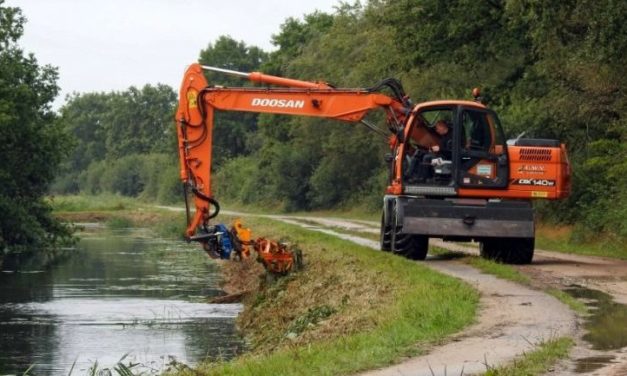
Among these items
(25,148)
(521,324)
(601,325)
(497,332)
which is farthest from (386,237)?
(25,148)

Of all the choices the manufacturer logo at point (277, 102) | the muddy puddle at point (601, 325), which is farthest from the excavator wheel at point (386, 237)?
the muddy puddle at point (601, 325)

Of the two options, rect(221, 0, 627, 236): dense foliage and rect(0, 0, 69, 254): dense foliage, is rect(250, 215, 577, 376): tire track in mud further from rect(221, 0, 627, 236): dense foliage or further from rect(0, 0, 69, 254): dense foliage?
rect(0, 0, 69, 254): dense foliage

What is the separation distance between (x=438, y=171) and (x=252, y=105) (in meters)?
4.48

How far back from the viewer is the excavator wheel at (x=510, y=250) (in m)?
24.3

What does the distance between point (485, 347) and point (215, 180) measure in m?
81.3

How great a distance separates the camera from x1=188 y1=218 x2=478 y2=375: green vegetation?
13070 mm

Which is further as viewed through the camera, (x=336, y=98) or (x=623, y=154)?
(x=623, y=154)

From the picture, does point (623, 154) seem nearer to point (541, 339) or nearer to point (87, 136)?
point (541, 339)

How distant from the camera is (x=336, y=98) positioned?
25812mm


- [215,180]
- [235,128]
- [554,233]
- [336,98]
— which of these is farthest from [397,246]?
[235,128]

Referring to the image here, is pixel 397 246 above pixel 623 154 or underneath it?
underneath

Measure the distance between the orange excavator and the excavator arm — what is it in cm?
2

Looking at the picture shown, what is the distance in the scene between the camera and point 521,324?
14969 millimetres

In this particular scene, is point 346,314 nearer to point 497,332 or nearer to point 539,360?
point 497,332
